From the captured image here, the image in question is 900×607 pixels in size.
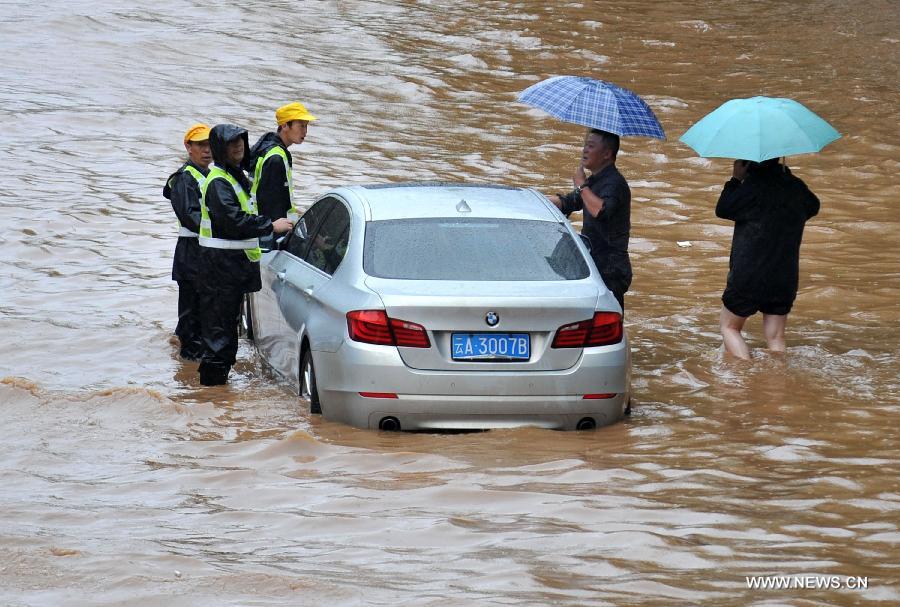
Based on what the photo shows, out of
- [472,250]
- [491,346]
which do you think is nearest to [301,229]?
[472,250]

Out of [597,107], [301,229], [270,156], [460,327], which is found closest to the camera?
[460,327]

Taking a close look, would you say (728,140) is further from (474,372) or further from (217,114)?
(217,114)

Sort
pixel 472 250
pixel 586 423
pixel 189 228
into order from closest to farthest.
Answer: pixel 586 423 < pixel 472 250 < pixel 189 228

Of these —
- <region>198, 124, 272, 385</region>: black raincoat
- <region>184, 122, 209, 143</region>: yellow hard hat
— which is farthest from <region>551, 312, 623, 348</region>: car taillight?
<region>184, 122, 209, 143</region>: yellow hard hat

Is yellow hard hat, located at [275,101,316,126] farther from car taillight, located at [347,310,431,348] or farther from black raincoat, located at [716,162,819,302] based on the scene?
car taillight, located at [347,310,431,348]

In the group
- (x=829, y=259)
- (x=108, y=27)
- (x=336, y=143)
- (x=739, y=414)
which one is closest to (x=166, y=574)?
(x=739, y=414)

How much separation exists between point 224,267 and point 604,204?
2.48 metres

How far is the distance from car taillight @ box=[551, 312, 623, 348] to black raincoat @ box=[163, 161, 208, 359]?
276 cm

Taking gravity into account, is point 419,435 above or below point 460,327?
below

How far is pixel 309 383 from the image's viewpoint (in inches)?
342

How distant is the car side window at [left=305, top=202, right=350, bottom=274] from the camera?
8.81m

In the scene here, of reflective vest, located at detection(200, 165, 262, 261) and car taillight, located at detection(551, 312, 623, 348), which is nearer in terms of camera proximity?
car taillight, located at detection(551, 312, 623, 348)

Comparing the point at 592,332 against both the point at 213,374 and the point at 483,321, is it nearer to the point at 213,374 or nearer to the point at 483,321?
the point at 483,321

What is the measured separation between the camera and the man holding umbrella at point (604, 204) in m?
9.56
